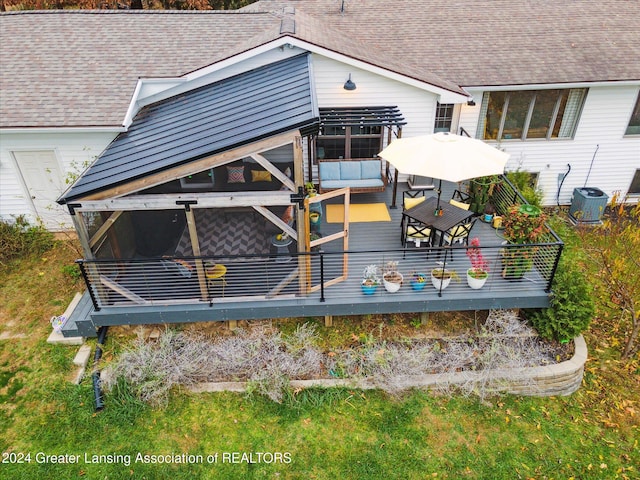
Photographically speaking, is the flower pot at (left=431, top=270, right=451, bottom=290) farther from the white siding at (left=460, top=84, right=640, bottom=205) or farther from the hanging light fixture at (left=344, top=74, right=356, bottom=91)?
the white siding at (left=460, top=84, right=640, bottom=205)

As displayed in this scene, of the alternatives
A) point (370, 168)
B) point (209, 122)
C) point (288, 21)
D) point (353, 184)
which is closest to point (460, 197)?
point (370, 168)

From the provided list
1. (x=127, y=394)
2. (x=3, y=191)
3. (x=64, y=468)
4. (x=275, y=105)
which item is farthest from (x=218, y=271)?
(x=3, y=191)

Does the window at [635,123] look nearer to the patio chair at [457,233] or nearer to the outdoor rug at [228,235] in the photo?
the patio chair at [457,233]

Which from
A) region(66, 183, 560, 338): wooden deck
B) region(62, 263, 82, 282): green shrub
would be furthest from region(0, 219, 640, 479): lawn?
region(62, 263, 82, 282): green shrub

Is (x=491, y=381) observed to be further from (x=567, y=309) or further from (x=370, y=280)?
(x=370, y=280)

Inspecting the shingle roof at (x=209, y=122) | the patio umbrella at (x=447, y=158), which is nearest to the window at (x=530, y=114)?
the patio umbrella at (x=447, y=158)

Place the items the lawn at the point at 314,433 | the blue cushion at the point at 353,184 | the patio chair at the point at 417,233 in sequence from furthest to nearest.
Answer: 1. the blue cushion at the point at 353,184
2. the patio chair at the point at 417,233
3. the lawn at the point at 314,433

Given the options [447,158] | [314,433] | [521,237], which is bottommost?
[314,433]
